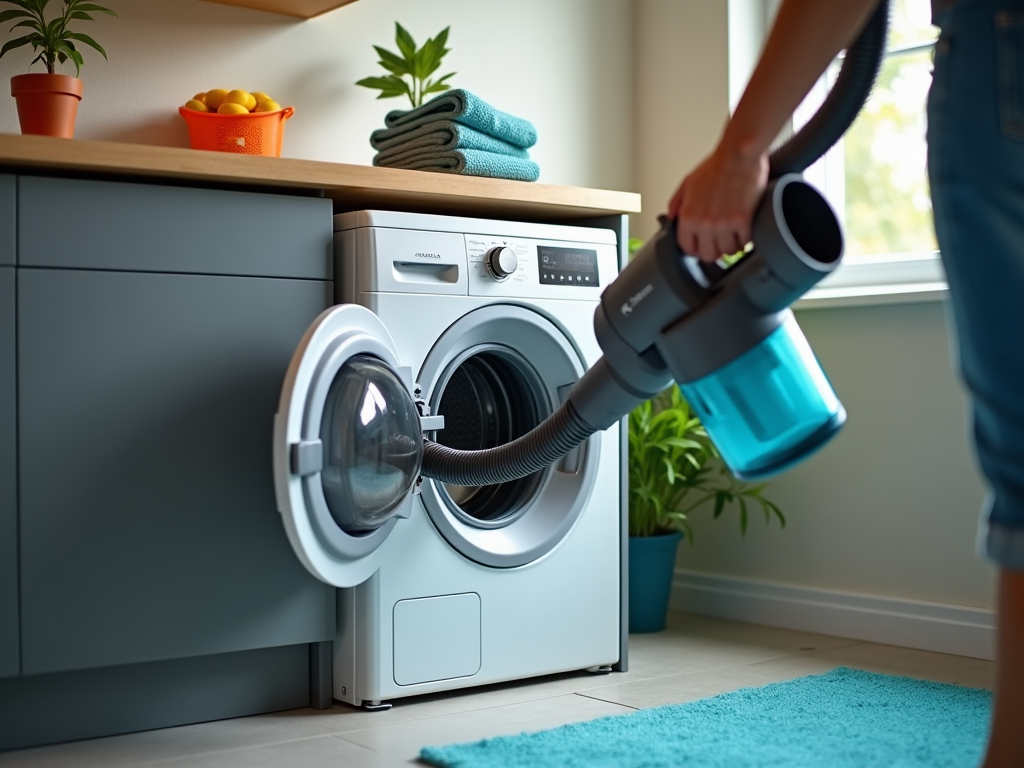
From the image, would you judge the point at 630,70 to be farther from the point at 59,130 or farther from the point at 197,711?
the point at 197,711

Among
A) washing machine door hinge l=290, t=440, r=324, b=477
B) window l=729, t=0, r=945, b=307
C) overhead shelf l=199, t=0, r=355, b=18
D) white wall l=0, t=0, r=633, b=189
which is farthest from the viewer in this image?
window l=729, t=0, r=945, b=307

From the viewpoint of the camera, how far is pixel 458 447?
89.0 inches

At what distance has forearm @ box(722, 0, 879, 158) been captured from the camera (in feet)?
3.44

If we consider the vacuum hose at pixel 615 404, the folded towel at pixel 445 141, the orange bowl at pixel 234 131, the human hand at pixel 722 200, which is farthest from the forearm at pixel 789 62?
the orange bowl at pixel 234 131

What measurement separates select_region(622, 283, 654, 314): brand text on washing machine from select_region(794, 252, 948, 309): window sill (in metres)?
1.32

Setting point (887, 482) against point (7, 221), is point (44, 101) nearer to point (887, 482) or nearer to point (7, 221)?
point (7, 221)

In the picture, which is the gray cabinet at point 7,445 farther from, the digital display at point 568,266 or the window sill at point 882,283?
the window sill at point 882,283

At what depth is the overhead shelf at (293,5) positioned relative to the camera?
248 centimetres

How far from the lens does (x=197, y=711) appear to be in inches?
75.4

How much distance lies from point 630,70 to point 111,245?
1.81m

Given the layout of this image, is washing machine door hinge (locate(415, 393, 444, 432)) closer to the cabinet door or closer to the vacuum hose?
the vacuum hose

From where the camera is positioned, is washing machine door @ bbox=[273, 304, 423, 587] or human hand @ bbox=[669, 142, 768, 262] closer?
human hand @ bbox=[669, 142, 768, 262]

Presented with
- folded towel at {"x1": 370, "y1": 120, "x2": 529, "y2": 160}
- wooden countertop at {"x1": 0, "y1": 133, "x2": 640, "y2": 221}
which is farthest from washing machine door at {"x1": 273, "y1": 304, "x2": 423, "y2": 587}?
folded towel at {"x1": 370, "y1": 120, "x2": 529, "y2": 160}

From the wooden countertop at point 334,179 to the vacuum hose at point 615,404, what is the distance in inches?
17.6
